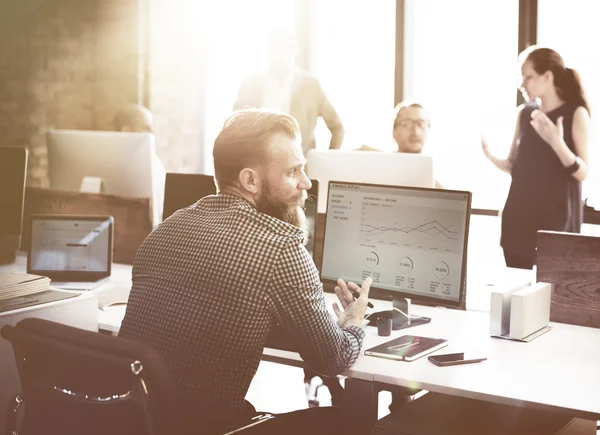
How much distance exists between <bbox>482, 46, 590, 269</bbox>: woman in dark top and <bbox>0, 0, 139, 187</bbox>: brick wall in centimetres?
352

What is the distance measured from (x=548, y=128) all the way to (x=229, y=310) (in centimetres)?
243

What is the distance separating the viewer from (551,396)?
5.90ft

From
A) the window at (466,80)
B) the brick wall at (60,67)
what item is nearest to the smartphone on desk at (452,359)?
the window at (466,80)

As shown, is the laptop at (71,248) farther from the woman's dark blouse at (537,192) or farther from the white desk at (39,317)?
the woman's dark blouse at (537,192)

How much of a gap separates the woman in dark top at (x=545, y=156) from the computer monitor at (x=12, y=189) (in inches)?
90.3

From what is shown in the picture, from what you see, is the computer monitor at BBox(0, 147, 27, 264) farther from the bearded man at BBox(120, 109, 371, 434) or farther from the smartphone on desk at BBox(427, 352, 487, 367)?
the smartphone on desk at BBox(427, 352, 487, 367)

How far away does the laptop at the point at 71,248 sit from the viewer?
305 cm

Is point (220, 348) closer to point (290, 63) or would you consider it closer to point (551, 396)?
point (551, 396)

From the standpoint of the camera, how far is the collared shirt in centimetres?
182

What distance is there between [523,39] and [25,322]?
436 centimetres

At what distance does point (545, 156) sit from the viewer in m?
3.84

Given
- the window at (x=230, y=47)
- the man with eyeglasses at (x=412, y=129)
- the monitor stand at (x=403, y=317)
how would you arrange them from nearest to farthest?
the monitor stand at (x=403, y=317) < the man with eyeglasses at (x=412, y=129) < the window at (x=230, y=47)

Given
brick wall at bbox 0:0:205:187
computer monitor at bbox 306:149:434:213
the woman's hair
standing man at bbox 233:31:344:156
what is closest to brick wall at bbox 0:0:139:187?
brick wall at bbox 0:0:205:187

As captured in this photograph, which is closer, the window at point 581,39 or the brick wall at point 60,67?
the window at point 581,39
